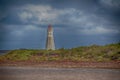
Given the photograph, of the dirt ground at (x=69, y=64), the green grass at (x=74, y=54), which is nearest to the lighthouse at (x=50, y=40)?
the green grass at (x=74, y=54)

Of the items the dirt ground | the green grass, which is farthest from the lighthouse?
the dirt ground

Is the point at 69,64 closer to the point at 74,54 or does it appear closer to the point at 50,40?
the point at 74,54

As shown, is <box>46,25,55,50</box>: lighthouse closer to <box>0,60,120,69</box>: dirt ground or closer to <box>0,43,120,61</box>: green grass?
<box>0,43,120,61</box>: green grass

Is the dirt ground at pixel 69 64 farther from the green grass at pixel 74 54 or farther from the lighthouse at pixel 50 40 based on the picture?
the lighthouse at pixel 50 40

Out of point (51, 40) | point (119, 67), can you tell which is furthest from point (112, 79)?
point (51, 40)

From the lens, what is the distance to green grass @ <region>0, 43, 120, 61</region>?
35403 mm

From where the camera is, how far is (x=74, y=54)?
124 ft

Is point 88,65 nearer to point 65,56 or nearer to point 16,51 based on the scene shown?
point 65,56

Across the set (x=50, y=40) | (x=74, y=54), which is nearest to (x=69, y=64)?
(x=74, y=54)

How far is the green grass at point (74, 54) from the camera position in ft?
116

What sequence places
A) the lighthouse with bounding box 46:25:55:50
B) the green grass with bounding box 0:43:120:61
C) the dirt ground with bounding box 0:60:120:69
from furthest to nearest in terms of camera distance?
the lighthouse with bounding box 46:25:55:50, the green grass with bounding box 0:43:120:61, the dirt ground with bounding box 0:60:120:69

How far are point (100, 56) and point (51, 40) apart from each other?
28.6 ft

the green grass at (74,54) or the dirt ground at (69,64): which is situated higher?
the green grass at (74,54)

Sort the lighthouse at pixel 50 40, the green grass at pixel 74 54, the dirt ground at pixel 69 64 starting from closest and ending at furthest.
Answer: the dirt ground at pixel 69 64, the green grass at pixel 74 54, the lighthouse at pixel 50 40
